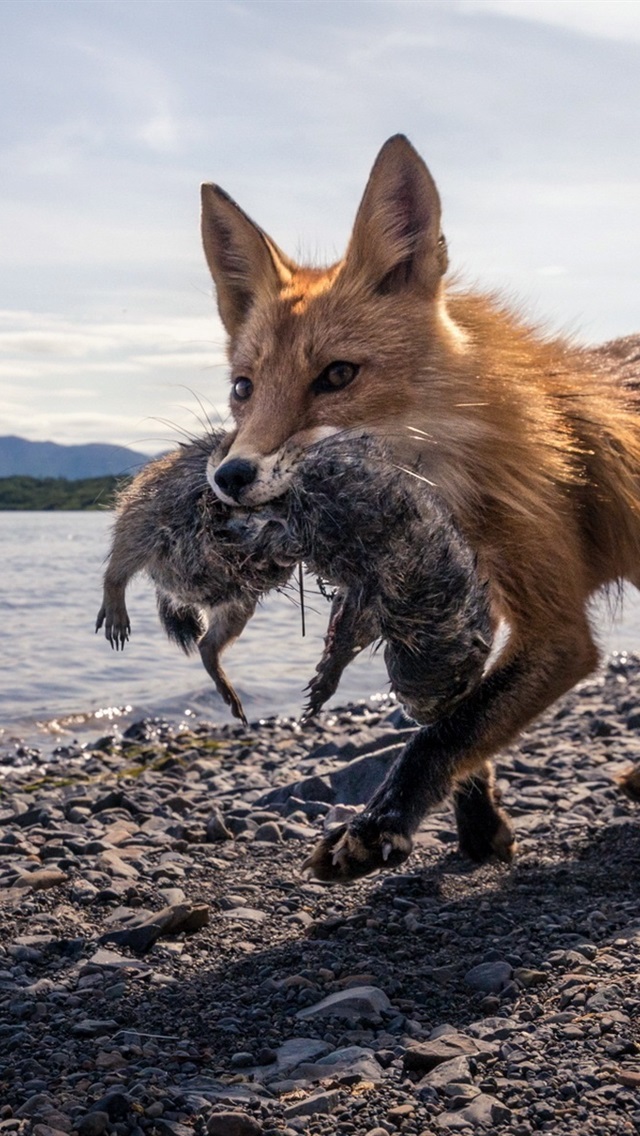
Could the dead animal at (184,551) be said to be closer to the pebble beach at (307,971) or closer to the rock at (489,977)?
the pebble beach at (307,971)

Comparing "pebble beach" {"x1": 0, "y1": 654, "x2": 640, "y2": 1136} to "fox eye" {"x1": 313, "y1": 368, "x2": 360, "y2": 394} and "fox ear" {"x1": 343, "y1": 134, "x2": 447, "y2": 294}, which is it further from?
"fox ear" {"x1": 343, "y1": 134, "x2": 447, "y2": 294}

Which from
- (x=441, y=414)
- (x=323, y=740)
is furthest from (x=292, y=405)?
(x=323, y=740)

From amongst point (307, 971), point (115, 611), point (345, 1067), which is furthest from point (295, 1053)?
point (115, 611)

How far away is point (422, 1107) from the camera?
2820mm

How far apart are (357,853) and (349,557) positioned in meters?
1.06

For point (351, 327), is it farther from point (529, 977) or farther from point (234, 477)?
point (529, 977)

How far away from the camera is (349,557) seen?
134 inches

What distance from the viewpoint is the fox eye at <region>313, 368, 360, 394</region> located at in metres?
4.28

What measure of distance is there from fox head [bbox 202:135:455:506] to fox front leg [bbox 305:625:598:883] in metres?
1.06

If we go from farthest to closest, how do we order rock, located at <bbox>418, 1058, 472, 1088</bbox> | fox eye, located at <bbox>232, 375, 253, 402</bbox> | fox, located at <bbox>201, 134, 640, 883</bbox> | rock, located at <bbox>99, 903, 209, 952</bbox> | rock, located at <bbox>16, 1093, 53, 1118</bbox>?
fox eye, located at <bbox>232, 375, 253, 402</bbox> → rock, located at <bbox>99, 903, 209, 952</bbox> → fox, located at <bbox>201, 134, 640, 883</bbox> → rock, located at <bbox>418, 1058, 472, 1088</bbox> → rock, located at <bbox>16, 1093, 53, 1118</bbox>

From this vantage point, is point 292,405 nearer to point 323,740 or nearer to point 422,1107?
point 422,1107

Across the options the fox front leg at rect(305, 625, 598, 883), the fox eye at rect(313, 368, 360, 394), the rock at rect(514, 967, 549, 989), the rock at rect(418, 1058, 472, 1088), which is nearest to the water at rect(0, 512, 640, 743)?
the fox eye at rect(313, 368, 360, 394)

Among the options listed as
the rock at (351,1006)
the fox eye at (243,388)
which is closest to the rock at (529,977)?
the rock at (351,1006)

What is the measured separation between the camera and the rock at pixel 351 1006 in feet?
11.4
